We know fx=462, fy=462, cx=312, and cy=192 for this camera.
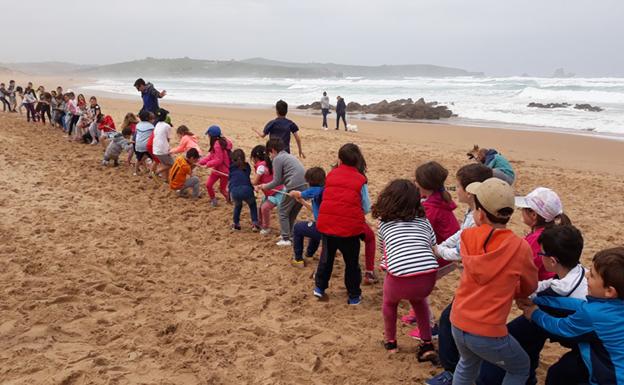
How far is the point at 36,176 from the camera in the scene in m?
8.23

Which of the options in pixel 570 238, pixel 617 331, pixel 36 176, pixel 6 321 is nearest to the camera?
pixel 617 331

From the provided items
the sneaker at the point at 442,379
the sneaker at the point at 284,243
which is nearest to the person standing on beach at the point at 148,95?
the sneaker at the point at 284,243

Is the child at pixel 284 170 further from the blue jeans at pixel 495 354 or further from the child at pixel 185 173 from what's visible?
the blue jeans at pixel 495 354

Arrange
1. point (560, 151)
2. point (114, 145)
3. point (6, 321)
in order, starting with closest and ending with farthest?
point (6, 321), point (114, 145), point (560, 151)

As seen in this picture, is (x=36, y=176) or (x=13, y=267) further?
(x=36, y=176)

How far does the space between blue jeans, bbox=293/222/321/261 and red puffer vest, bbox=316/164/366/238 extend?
2.66ft

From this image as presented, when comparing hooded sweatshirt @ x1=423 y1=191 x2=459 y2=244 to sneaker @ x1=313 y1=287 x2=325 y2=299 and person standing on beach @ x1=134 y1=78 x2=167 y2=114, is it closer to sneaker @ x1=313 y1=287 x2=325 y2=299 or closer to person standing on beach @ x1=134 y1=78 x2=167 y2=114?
sneaker @ x1=313 y1=287 x2=325 y2=299

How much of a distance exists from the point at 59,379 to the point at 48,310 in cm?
104

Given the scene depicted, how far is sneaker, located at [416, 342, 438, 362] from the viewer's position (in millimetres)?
3488

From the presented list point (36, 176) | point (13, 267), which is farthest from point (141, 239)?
point (36, 176)

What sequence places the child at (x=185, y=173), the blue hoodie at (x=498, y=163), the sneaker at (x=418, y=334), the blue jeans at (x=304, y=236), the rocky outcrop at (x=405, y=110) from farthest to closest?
the rocky outcrop at (x=405, y=110) → the child at (x=185, y=173) → the blue hoodie at (x=498, y=163) → the blue jeans at (x=304, y=236) → the sneaker at (x=418, y=334)

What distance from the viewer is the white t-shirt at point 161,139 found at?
8.05 metres

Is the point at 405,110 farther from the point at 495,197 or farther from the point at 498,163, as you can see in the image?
the point at 495,197

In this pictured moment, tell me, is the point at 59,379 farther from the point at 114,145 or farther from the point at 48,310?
the point at 114,145
